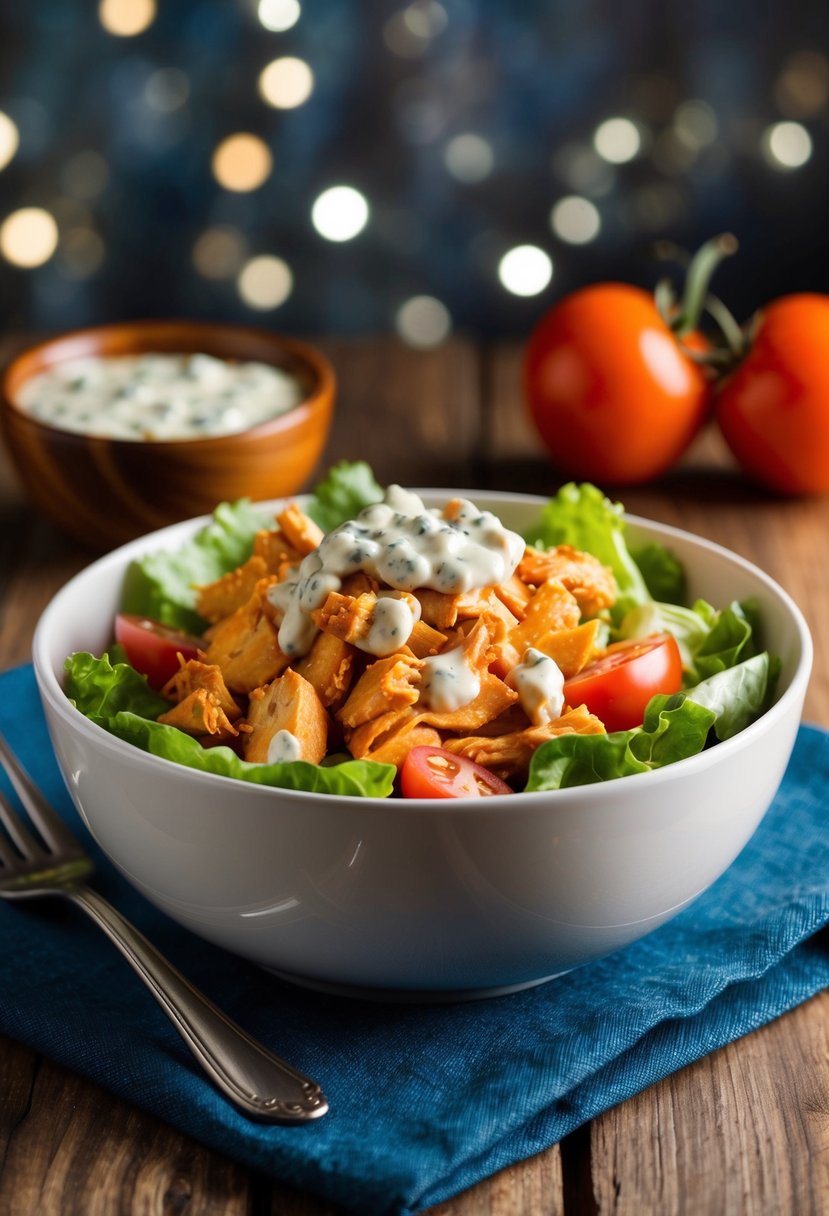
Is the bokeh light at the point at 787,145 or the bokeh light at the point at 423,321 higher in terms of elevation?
the bokeh light at the point at 787,145

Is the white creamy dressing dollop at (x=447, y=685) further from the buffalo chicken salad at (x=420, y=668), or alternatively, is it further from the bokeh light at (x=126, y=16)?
the bokeh light at (x=126, y=16)

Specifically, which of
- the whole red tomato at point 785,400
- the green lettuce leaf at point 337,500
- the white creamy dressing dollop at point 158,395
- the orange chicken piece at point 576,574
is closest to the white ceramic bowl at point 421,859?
the orange chicken piece at point 576,574

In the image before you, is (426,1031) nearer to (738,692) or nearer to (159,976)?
(159,976)

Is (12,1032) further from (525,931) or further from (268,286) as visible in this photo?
(268,286)

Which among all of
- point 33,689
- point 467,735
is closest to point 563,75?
point 33,689

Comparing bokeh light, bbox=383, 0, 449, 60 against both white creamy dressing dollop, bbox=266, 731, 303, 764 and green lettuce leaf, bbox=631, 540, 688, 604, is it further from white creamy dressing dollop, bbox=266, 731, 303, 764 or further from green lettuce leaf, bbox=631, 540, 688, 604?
white creamy dressing dollop, bbox=266, 731, 303, 764

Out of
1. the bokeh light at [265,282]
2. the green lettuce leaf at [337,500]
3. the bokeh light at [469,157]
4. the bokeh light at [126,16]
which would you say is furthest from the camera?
the bokeh light at [265,282]

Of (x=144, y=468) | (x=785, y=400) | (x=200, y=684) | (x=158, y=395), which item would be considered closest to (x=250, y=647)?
(x=200, y=684)

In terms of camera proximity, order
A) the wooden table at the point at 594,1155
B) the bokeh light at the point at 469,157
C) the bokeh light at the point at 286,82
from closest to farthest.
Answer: the wooden table at the point at 594,1155
the bokeh light at the point at 286,82
the bokeh light at the point at 469,157
